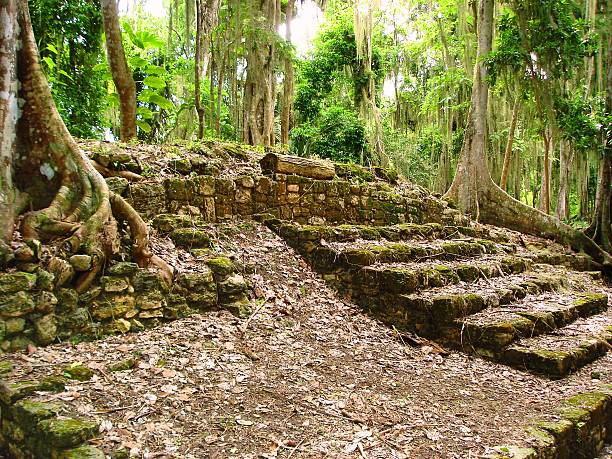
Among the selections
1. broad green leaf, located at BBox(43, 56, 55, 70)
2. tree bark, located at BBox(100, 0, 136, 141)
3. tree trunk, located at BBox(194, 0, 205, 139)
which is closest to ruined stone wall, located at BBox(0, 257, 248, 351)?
tree bark, located at BBox(100, 0, 136, 141)

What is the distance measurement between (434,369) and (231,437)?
2.11 metres

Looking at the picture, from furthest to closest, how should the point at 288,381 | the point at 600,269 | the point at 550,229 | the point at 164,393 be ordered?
the point at 550,229 → the point at 600,269 → the point at 288,381 → the point at 164,393

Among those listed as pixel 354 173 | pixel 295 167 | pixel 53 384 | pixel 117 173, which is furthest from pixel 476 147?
pixel 53 384

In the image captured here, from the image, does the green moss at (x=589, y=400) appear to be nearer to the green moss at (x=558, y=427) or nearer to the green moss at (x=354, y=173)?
the green moss at (x=558, y=427)

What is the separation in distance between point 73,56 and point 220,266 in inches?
239

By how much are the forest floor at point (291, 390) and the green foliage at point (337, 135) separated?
9620mm

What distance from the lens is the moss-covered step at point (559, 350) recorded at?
375 cm

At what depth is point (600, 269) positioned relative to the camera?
29.0 ft

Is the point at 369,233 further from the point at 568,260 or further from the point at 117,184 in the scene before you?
the point at 568,260

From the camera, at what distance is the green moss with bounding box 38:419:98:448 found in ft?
7.23

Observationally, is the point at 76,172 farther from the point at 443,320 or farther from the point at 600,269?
the point at 600,269

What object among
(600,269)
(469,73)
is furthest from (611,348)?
(469,73)

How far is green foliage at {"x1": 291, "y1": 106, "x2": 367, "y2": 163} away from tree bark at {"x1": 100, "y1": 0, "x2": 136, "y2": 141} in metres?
7.46

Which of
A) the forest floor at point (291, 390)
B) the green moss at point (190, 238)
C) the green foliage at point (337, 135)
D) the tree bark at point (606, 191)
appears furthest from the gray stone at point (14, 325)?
the green foliage at point (337, 135)
